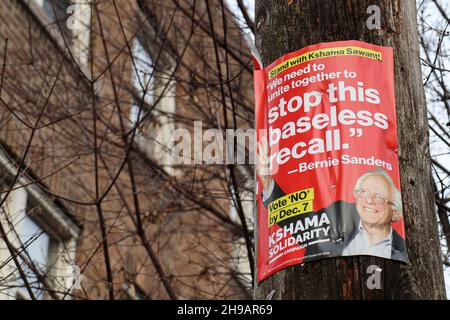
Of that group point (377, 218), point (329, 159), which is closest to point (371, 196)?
point (377, 218)

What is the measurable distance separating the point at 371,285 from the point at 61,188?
830cm

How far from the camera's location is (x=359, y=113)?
337cm

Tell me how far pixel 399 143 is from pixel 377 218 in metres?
0.33

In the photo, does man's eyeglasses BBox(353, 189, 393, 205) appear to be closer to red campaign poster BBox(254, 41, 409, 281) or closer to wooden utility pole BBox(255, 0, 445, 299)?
red campaign poster BBox(254, 41, 409, 281)

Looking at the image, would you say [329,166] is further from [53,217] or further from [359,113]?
[53,217]

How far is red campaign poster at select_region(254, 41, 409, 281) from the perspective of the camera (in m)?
3.23

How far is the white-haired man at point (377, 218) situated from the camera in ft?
10.5

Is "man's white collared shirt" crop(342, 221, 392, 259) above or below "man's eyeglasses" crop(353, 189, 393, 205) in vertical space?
below

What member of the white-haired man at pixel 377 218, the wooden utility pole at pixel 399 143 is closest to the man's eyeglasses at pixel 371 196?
the white-haired man at pixel 377 218

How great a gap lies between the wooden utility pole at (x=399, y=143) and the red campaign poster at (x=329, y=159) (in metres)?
0.05

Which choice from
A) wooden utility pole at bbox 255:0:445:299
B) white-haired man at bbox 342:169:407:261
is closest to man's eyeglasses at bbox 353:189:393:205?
white-haired man at bbox 342:169:407:261

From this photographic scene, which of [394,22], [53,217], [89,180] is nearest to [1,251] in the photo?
[53,217]

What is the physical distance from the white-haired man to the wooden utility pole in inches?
1.3

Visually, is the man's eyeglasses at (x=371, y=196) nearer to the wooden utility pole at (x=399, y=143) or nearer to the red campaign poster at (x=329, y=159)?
the red campaign poster at (x=329, y=159)
